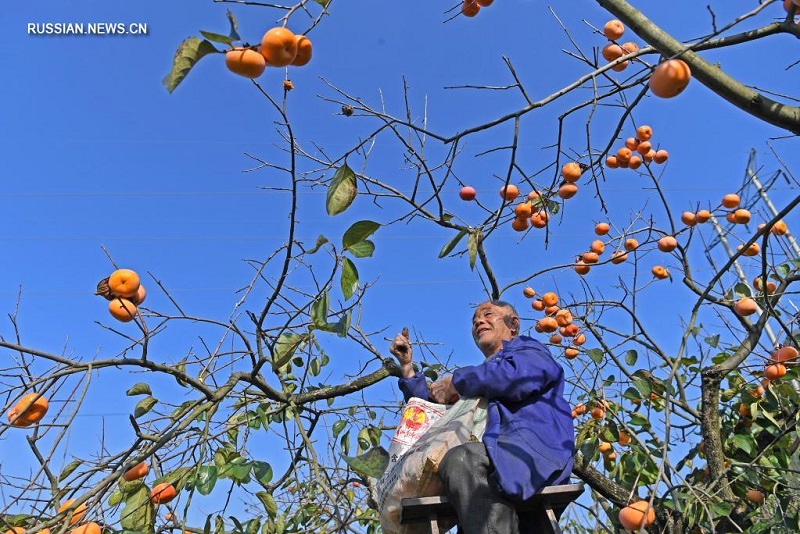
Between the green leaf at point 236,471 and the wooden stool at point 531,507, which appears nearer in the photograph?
the wooden stool at point 531,507

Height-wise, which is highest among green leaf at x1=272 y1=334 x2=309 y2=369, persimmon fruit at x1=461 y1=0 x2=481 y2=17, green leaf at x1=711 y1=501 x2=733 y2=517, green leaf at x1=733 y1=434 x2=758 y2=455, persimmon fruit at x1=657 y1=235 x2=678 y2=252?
persimmon fruit at x1=461 y1=0 x2=481 y2=17

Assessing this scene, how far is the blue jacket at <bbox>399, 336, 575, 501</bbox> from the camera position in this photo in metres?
1.54

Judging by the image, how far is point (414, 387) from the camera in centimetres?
200

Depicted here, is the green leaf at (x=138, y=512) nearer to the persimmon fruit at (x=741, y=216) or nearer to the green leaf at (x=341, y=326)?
the green leaf at (x=341, y=326)

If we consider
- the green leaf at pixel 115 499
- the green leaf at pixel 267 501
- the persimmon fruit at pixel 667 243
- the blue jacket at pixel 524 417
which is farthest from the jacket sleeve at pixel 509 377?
the persimmon fruit at pixel 667 243

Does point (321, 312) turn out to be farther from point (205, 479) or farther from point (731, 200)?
point (731, 200)

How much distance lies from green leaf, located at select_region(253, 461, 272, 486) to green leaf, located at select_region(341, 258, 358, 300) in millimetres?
682

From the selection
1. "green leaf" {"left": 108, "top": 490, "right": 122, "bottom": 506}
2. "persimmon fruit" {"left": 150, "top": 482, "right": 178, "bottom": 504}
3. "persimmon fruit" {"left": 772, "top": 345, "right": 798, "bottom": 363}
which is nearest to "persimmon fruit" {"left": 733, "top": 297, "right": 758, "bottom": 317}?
"persimmon fruit" {"left": 772, "top": 345, "right": 798, "bottom": 363}

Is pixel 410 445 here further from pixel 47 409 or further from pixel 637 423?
pixel 637 423

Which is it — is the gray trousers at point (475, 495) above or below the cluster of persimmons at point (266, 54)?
below

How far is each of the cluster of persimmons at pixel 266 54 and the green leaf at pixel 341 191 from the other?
0.27 meters

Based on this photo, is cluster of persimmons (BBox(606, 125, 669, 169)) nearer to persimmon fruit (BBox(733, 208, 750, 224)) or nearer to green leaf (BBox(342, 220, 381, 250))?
persimmon fruit (BBox(733, 208, 750, 224))

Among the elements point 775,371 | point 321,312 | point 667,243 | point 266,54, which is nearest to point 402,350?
point 321,312

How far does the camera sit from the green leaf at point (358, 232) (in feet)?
4.66
